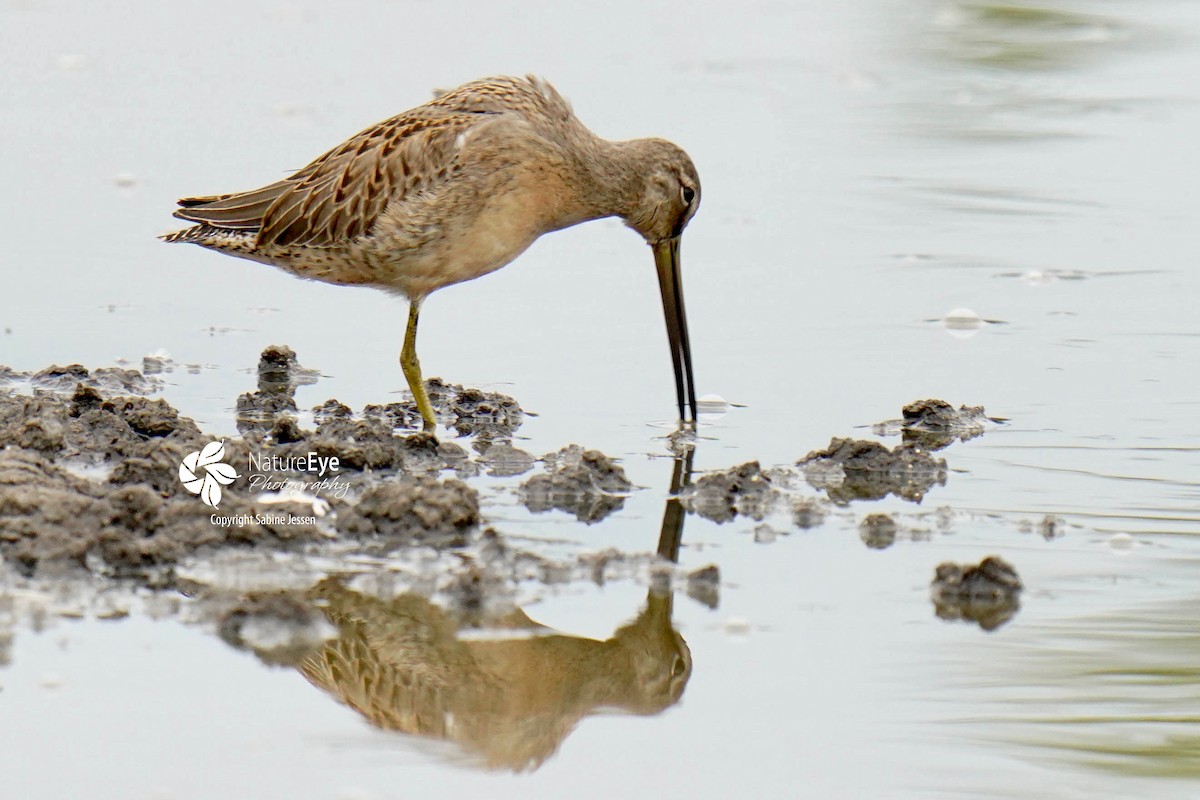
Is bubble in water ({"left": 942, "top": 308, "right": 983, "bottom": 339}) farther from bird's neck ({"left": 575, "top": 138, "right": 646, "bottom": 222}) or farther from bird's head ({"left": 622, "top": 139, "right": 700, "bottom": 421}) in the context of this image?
bird's neck ({"left": 575, "top": 138, "right": 646, "bottom": 222})

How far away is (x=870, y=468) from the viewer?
5.49 meters

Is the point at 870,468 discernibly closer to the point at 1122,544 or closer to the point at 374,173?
the point at 1122,544

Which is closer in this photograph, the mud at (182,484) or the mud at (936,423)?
the mud at (182,484)

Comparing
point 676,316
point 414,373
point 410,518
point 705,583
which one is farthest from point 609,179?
point 705,583

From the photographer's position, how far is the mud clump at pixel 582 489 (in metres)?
5.09

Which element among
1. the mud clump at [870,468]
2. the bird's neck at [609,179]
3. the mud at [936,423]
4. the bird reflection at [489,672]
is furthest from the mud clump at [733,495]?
the bird's neck at [609,179]

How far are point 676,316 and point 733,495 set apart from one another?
148cm

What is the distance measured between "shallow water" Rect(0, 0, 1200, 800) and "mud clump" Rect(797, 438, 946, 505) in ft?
0.37

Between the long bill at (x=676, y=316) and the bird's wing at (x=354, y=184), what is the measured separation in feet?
2.91

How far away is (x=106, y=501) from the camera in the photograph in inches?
179

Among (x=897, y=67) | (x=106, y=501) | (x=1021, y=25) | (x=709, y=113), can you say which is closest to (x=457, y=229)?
(x=106, y=501)

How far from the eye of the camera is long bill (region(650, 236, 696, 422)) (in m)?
6.25

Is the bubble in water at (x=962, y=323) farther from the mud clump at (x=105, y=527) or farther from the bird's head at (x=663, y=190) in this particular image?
the mud clump at (x=105, y=527)

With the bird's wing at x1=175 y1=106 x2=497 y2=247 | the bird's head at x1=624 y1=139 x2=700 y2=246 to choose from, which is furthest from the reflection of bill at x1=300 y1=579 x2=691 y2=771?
the bird's head at x1=624 y1=139 x2=700 y2=246
